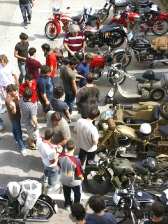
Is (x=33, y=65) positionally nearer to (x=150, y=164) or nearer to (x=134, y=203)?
(x=150, y=164)

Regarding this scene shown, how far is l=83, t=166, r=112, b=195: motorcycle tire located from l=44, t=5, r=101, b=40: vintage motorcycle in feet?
19.5

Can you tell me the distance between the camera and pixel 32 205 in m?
5.09

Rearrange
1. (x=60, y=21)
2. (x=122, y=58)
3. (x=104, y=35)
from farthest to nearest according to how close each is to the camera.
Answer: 1. (x=60, y=21)
2. (x=104, y=35)
3. (x=122, y=58)

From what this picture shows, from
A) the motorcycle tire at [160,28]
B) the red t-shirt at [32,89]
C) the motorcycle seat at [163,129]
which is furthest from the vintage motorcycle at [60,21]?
the motorcycle seat at [163,129]

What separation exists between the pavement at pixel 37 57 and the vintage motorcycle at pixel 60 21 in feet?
0.88

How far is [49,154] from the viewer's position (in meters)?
5.44

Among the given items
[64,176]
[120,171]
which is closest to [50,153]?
[64,176]

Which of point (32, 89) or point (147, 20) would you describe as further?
point (147, 20)

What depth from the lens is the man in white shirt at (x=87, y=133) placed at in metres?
5.69

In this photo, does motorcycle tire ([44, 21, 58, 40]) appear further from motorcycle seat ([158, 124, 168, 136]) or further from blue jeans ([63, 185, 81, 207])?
blue jeans ([63, 185, 81, 207])

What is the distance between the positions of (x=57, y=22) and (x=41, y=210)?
718 cm

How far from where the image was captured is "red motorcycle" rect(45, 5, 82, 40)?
10844 millimetres

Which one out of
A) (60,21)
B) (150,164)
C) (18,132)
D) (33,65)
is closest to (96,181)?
(150,164)

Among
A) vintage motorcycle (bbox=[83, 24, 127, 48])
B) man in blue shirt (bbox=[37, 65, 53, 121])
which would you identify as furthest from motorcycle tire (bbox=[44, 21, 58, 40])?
man in blue shirt (bbox=[37, 65, 53, 121])
